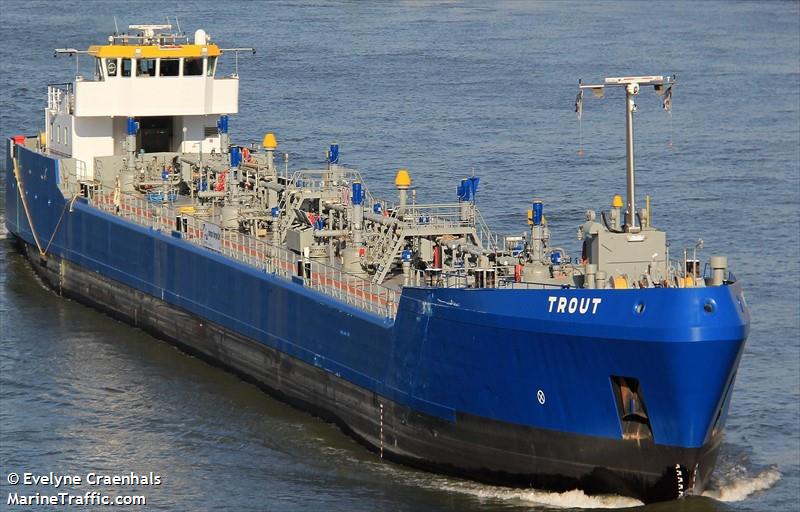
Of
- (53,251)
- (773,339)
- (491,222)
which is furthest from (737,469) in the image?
(53,251)

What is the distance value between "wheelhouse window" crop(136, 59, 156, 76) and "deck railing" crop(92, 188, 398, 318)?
359 cm

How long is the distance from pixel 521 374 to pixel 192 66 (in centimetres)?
2220

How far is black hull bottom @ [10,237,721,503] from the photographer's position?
2866 cm

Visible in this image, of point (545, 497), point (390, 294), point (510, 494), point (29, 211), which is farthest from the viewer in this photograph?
point (29, 211)

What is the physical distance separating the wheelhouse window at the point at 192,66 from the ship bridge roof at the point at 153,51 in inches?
11.0

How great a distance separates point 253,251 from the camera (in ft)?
127

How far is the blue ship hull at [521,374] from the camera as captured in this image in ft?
91.6

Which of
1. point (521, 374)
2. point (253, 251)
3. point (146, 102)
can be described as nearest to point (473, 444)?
point (521, 374)

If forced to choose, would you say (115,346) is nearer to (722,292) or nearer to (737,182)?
(722,292)

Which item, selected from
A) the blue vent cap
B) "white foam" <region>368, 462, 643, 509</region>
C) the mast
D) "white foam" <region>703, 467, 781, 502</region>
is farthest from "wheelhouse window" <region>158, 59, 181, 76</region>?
"white foam" <region>703, 467, 781, 502</region>

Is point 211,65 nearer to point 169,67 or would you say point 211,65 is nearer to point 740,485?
point 169,67

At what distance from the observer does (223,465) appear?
108 feet

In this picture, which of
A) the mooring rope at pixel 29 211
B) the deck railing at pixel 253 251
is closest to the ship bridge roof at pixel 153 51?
the deck railing at pixel 253 251

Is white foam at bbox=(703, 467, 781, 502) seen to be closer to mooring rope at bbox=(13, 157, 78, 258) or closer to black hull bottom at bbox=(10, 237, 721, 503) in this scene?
black hull bottom at bbox=(10, 237, 721, 503)
